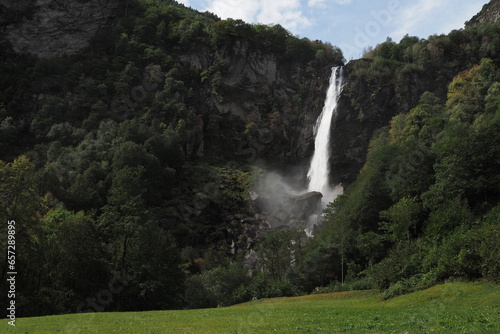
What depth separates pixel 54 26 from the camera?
10344 cm

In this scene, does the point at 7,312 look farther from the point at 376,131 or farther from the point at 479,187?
the point at 376,131

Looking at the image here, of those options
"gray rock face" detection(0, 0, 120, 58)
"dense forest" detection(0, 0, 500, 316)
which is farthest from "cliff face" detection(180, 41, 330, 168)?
"gray rock face" detection(0, 0, 120, 58)

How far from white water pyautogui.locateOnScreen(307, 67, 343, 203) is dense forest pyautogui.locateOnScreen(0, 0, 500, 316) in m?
2.37

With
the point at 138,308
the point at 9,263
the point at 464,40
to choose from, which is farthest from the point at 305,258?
the point at 464,40

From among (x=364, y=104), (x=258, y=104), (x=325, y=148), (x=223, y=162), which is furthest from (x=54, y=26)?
(x=364, y=104)

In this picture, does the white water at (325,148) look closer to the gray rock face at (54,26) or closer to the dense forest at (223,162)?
the dense forest at (223,162)

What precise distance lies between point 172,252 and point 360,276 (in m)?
22.1

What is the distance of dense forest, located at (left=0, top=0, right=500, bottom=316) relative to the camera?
1586 inches

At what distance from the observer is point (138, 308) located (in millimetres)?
44531

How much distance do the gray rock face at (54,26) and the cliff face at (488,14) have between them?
101 m

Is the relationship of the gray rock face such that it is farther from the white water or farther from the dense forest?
the white water

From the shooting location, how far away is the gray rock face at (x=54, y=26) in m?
99.8

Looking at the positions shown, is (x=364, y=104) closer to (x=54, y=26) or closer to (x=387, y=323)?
(x=54, y=26)

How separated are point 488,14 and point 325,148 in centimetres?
7101
